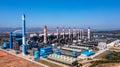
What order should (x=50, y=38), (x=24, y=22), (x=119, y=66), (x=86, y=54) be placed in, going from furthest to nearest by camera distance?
(x=50, y=38) < (x=24, y=22) < (x=86, y=54) < (x=119, y=66)

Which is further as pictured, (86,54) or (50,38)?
(50,38)

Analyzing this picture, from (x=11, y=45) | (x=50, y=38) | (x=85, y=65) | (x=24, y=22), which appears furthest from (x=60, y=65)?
(x=50, y=38)

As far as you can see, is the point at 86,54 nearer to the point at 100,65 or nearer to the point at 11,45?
the point at 100,65

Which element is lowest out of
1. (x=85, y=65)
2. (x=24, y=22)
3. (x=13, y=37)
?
(x=85, y=65)

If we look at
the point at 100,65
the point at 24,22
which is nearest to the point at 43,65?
the point at 100,65

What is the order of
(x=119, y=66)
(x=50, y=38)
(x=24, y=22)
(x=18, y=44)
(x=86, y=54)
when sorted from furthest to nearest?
(x=50, y=38)
(x=18, y=44)
(x=24, y=22)
(x=86, y=54)
(x=119, y=66)

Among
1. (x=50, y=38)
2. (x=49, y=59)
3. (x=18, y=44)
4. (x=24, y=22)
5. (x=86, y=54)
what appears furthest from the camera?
(x=50, y=38)

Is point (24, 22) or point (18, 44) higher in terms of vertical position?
point (24, 22)

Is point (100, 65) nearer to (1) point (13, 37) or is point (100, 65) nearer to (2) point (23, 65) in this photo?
(2) point (23, 65)

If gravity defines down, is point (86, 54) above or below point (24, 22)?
below
